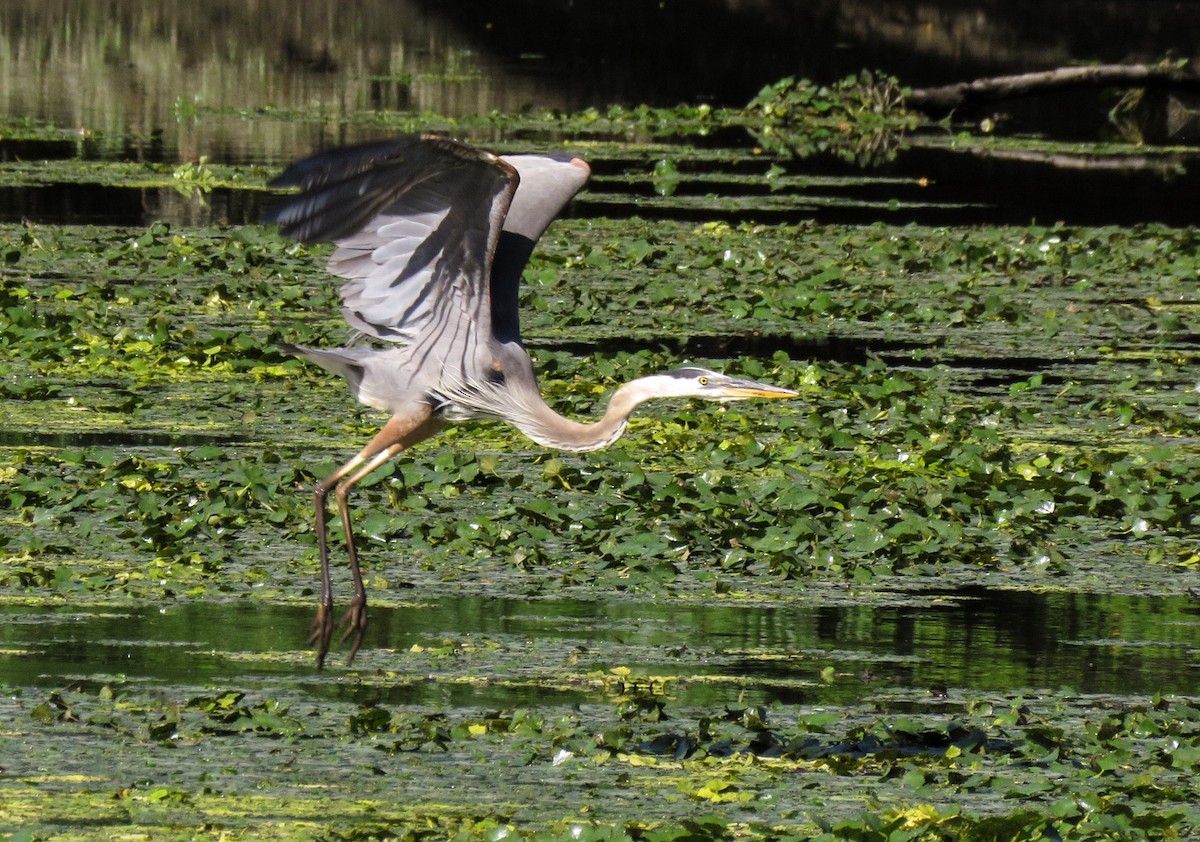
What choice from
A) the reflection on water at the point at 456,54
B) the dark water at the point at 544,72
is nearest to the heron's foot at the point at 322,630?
the dark water at the point at 544,72

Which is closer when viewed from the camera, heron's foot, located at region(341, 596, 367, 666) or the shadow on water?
the shadow on water

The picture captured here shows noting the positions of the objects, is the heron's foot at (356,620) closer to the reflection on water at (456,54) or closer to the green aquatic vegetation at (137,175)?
the green aquatic vegetation at (137,175)

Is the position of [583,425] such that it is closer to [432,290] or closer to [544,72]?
[432,290]

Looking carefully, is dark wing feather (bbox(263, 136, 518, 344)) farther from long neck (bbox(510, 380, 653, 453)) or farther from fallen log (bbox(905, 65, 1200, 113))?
fallen log (bbox(905, 65, 1200, 113))

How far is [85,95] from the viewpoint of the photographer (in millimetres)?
22422

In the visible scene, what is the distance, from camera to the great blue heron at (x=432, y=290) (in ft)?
19.9

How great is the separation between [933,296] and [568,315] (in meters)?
2.31

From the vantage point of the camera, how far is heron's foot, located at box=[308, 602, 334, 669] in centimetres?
613

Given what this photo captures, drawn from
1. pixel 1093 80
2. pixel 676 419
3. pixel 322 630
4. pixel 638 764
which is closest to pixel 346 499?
pixel 322 630

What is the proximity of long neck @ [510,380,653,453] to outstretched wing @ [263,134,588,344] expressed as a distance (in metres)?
0.28

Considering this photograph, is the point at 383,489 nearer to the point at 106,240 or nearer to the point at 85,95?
the point at 106,240

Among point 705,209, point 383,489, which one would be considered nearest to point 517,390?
point 383,489

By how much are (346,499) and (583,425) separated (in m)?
0.79

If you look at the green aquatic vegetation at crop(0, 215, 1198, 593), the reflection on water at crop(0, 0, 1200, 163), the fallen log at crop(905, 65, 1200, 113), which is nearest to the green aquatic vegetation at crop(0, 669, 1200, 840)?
the green aquatic vegetation at crop(0, 215, 1198, 593)
